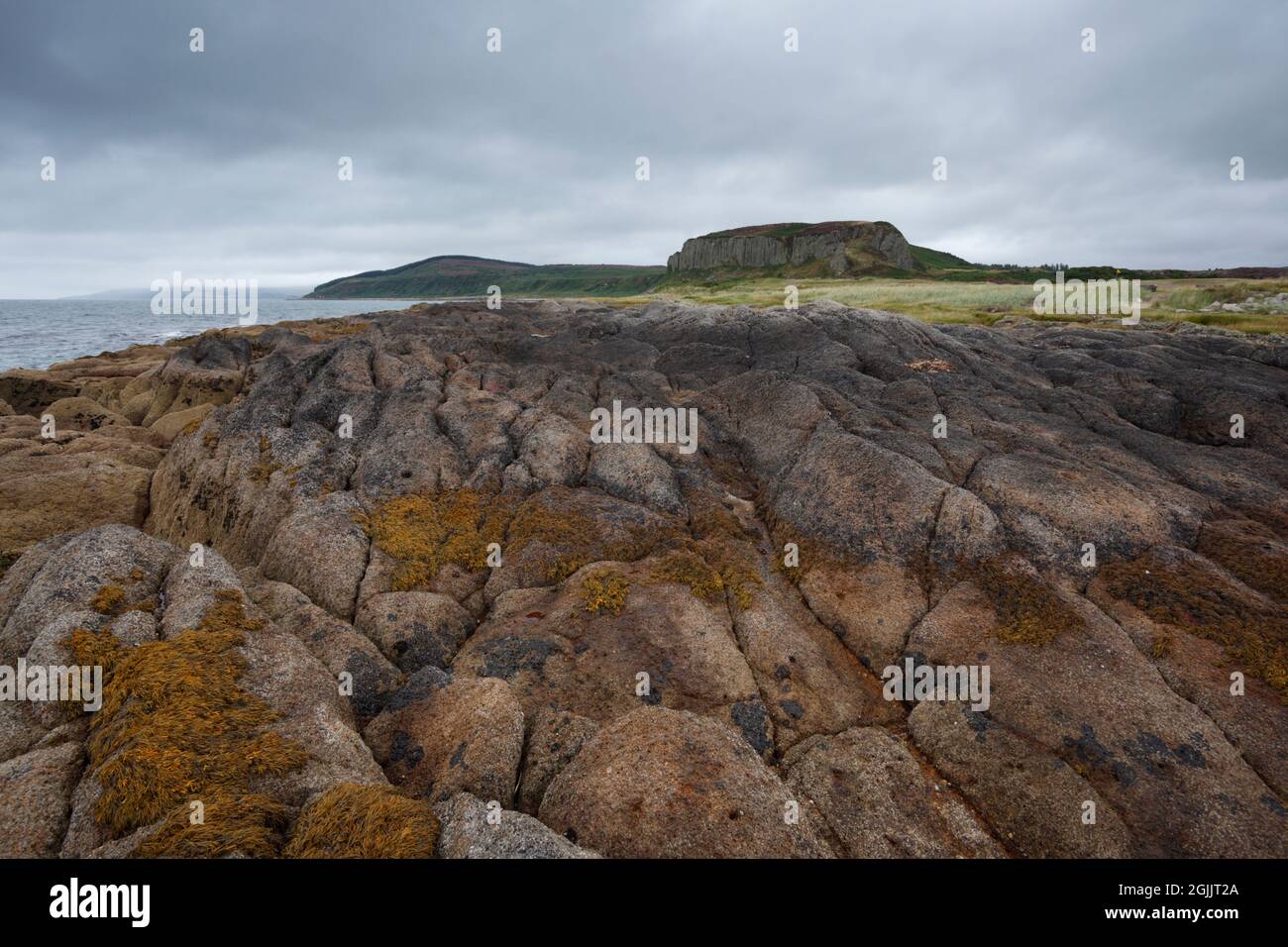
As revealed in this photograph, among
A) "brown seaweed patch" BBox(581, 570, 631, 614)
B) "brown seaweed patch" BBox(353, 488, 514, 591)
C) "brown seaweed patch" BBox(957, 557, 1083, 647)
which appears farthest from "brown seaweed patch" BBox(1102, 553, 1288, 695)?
"brown seaweed patch" BBox(353, 488, 514, 591)

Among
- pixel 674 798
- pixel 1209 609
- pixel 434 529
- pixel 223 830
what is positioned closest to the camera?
pixel 223 830

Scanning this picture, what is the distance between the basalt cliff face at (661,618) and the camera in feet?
32.0

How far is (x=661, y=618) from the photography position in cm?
1602

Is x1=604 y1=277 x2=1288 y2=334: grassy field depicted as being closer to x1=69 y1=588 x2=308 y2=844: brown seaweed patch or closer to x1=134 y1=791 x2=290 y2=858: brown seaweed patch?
x1=69 y1=588 x2=308 y2=844: brown seaweed patch

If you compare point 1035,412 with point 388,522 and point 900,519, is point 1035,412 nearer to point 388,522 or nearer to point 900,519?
point 900,519

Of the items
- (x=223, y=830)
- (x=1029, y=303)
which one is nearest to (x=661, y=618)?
(x=223, y=830)

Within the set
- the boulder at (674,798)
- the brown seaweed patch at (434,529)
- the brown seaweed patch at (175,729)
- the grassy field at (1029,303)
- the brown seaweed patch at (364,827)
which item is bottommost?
the boulder at (674,798)

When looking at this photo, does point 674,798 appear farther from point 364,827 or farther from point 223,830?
point 223,830

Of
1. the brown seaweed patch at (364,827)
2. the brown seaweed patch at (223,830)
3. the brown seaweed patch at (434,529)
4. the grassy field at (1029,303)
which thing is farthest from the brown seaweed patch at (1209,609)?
the grassy field at (1029,303)

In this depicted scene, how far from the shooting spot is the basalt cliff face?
32.0 ft

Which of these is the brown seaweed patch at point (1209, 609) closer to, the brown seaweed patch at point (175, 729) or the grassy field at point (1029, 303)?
the brown seaweed patch at point (175, 729)

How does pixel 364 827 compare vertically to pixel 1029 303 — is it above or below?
below
